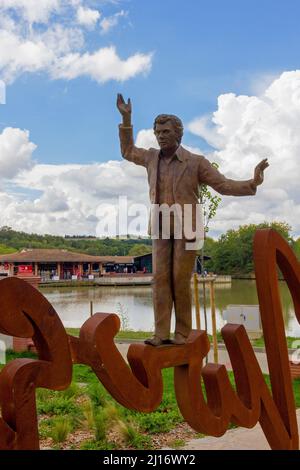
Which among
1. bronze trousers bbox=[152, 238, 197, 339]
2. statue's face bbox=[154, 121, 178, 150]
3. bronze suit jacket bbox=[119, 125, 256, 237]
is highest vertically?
statue's face bbox=[154, 121, 178, 150]

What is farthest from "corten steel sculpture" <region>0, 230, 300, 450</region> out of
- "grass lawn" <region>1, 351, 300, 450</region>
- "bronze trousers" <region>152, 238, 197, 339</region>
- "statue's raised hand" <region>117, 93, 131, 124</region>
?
"grass lawn" <region>1, 351, 300, 450</region>

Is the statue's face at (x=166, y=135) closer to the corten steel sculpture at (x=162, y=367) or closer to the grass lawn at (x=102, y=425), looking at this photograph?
the corten steel sculpture at (x=162, y=367)

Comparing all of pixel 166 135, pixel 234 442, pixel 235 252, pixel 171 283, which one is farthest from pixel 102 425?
pixel 235 252

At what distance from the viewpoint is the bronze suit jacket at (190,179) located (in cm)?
343

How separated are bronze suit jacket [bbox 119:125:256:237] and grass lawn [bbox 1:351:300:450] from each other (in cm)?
346

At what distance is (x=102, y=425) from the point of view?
19.5ft

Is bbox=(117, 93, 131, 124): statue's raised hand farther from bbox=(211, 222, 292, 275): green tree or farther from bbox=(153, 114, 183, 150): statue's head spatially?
bbox=(211, 222, 292, 275): green tree

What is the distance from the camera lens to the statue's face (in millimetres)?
3420

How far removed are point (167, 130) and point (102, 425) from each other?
13.0 feet

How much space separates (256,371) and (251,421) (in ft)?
1.17

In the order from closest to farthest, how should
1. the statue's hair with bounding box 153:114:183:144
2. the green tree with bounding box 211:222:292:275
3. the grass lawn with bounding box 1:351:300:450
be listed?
the statue's hair with bounding box 153:114:183:144
the grass lawn with bounding box 1:351:300:450
the green tree with bounding box 211:222:292:275

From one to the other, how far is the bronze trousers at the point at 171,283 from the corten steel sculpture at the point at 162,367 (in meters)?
0.16

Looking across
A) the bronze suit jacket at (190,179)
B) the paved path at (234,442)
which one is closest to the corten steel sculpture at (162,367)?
the bronze suit jacket at (190,179)
